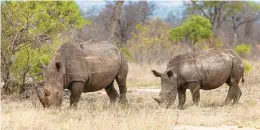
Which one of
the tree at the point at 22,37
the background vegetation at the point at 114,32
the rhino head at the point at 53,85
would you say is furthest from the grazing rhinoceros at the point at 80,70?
the tree at the point at 22,37

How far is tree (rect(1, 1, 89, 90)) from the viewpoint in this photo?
14.1 m

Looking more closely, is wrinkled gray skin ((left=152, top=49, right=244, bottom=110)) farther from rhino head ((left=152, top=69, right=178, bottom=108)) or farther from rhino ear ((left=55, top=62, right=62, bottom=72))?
rhino ear ((left=55, top=62, right=62, bottom=72))

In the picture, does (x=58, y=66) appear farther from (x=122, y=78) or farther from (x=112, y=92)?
(x=112, y=92)

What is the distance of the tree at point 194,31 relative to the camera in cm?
2935

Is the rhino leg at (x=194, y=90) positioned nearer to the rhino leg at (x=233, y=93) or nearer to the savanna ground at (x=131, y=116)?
the savanna ground at (x=131, y=116)

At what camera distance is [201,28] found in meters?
29.9

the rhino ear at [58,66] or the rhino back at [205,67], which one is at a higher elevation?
the rhino ear at [58,66]

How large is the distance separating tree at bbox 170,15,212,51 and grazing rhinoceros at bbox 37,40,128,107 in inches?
664

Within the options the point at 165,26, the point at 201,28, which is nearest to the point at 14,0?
the point at 201,28

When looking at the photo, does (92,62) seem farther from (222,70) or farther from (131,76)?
(131,76)

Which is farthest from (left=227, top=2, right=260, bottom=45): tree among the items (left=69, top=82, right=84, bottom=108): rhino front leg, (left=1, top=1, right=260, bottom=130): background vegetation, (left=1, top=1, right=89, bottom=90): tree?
(left=69, top=82, right=84, bottom=108): rhino front leg

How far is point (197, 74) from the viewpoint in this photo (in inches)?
494

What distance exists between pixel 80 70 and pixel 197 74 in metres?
2.83

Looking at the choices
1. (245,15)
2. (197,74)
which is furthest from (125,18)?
(197,74)
